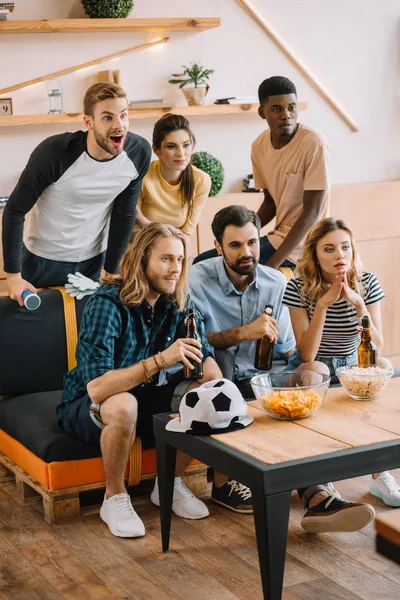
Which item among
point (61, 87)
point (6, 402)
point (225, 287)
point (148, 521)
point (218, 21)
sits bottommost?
point (148, 521)

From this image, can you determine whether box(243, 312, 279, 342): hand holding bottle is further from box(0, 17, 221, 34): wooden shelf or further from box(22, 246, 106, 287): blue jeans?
box(0, 17, 221, 34): wooden shelf

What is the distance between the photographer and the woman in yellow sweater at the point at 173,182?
4223 mm

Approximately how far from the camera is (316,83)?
6039 millimetres

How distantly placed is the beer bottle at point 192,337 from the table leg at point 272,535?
942mm

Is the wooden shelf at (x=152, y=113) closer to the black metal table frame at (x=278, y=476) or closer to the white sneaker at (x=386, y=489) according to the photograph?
the white sneaker at (x=386, y=489)

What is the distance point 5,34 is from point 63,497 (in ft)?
9.37

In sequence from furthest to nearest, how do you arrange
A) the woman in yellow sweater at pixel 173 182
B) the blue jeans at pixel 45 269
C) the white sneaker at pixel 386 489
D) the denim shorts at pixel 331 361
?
the woman in yellow sweater at pixel 173 182 < the blue jeans at pixel 45 269 < the denim shorts at pixel 331 361 < the white sneaker at pixel 386 489

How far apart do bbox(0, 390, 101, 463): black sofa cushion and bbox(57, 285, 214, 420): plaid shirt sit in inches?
4.5

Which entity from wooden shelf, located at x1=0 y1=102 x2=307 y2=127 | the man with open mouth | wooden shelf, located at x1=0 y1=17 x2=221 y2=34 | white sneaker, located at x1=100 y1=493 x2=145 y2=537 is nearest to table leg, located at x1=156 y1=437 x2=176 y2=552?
white sneaker, located at x1=100 y1=493 x2=145 y2=537

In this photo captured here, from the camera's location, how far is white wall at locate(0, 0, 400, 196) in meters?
5.21

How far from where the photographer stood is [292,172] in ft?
14.7

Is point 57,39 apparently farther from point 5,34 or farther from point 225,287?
point 225,287

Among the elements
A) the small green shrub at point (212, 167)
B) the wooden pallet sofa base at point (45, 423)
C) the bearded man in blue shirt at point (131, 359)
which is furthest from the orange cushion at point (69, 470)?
the small green shrub at point (212, 167)

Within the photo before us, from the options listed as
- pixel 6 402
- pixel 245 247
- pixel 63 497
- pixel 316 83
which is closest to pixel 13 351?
pixel 6 402
